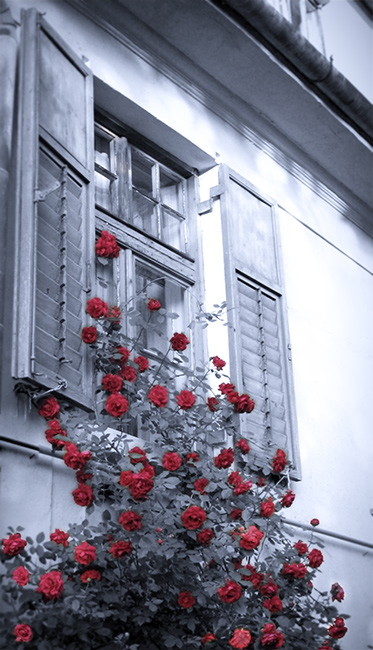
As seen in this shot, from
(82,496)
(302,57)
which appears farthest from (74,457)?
(302,57)

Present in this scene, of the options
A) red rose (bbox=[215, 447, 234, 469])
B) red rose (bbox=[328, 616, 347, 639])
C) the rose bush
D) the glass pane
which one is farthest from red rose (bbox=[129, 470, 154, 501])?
the glass pane

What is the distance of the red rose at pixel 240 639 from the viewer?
4266 mm

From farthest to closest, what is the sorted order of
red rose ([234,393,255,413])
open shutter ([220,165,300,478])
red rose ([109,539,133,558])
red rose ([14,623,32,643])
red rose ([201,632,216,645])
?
open shutter ([220,165,300,478]) → red rose ([234,393,255,413]) → red rose ([201,632,216,645]) → red rose ([109,539,133,558]) → red rose ([14,623,32,643])

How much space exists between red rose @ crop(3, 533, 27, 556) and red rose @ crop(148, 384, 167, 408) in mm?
1052

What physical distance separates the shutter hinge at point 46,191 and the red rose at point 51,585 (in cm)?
172

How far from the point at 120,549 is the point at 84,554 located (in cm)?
18

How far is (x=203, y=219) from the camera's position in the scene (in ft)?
21.7

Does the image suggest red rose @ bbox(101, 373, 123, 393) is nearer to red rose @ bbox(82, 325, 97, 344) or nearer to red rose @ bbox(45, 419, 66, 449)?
red rose @ bbox(82, 325, 97, 344)

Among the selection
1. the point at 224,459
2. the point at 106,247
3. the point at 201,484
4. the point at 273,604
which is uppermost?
the point at 106,247

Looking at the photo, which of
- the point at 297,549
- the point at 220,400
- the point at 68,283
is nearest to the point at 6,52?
the point at 68,283

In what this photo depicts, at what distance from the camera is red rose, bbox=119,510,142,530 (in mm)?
4219

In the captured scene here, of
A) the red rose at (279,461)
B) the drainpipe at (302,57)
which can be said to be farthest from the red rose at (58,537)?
the drainpipe at (302,57)

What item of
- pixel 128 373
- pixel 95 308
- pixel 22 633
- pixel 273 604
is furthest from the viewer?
pixel 128 373

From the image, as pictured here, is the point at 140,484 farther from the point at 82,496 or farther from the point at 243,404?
the point at 243,404
